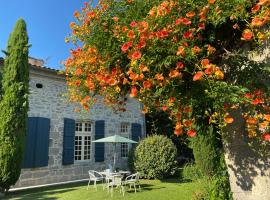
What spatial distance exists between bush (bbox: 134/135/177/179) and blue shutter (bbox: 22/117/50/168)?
3710mm

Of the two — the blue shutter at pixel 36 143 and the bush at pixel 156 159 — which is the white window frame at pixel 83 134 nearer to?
the blue shutter at pixel 36 143

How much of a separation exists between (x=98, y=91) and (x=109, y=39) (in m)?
0.78

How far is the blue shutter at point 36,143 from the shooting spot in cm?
1053

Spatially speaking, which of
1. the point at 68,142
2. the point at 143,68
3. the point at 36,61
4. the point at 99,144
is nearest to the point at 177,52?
the point at 143,68

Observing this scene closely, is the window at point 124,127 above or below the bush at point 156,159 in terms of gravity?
above

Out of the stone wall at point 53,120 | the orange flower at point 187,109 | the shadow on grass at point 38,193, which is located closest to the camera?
the orange flower at point 187,109

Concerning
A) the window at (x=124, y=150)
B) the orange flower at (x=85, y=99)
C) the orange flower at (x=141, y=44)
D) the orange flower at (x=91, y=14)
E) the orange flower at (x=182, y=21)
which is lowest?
the window at (x=124, y=150)

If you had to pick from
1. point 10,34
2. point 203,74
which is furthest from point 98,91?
point 10,34

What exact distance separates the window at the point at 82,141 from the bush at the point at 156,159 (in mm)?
2472

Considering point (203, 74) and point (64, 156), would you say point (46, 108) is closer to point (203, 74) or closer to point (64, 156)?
point (64, 156)

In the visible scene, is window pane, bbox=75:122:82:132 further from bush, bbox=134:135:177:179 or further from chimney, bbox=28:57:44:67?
chimney, bbox=28:57:44:67

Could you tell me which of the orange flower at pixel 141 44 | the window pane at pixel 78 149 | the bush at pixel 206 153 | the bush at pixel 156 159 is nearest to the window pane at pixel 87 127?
the window pane at pixel 78 149

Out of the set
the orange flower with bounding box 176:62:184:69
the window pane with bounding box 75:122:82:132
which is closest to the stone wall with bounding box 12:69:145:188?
the window pane with bounding box 75:122:82:132

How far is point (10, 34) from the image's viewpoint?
10211 millimetres
